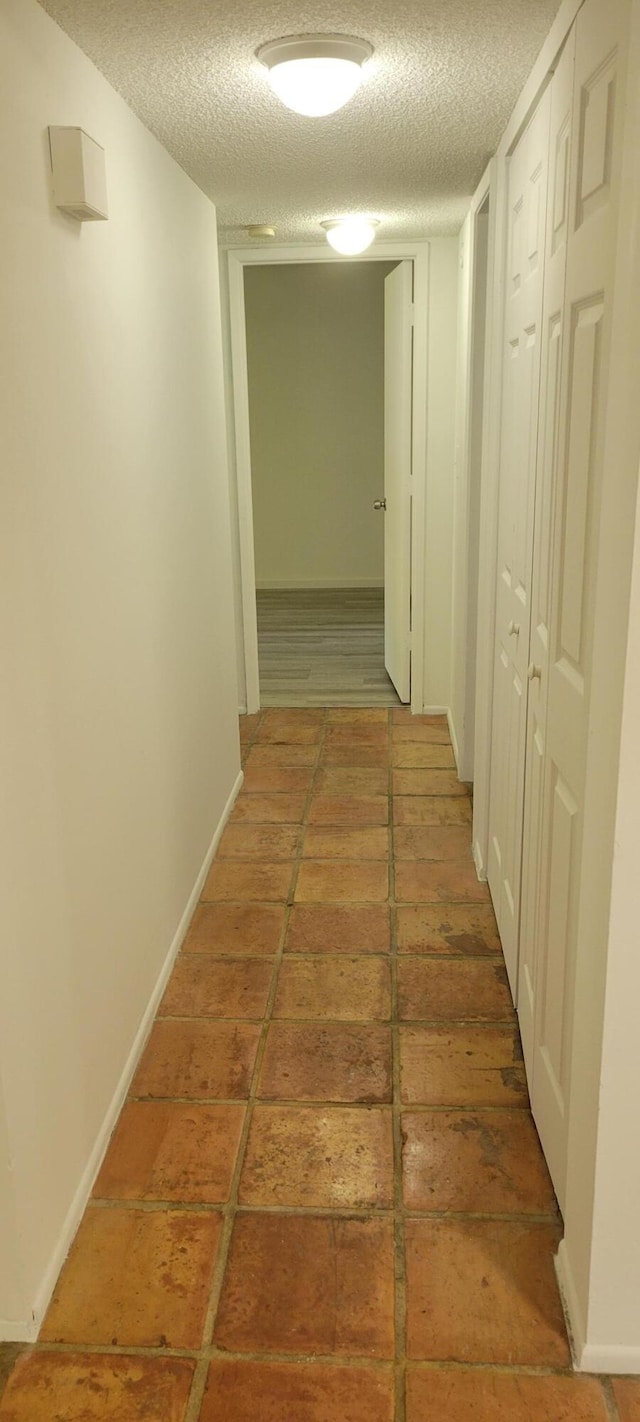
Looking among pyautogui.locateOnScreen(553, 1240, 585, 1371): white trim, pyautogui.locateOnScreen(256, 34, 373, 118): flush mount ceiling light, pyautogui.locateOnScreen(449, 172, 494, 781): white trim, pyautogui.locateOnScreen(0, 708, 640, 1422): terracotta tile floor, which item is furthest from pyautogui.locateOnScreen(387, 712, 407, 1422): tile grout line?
pyautogui.locateOnScreen(256, 34, 373, 118): flush mount ceiling light

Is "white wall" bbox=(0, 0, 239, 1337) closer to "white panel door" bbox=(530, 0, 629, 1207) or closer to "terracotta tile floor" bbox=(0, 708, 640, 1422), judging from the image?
"terracotta tile floor" bbox=(0, 708, 640, 1422)

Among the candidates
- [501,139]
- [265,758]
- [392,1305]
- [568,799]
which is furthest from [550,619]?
[265,758]

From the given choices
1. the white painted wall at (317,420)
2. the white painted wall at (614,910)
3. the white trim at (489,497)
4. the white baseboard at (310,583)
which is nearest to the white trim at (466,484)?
the white trim at (489,497)

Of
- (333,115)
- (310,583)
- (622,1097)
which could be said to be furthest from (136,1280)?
(310,583)

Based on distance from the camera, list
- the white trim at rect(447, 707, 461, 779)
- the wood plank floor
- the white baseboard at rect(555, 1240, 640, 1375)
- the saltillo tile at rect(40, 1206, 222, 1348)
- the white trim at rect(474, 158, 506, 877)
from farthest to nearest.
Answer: the wood plank floor, the white trim at rect(447, 707, 461, 779), the white trim at rect(474, 158, 506, 877), the saltillo tile at rect(40, 1206, 222, 1348), the white baseboard at rect(555, 1240, 640, 1375)

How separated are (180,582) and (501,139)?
150cm

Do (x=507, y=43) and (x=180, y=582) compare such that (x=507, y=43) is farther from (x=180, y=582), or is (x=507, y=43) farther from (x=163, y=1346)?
(x=163, y=1346)

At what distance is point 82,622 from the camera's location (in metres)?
2.06

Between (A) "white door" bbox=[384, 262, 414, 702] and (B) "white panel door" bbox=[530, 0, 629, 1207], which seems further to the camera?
(A) "white door" bbox=[384, 262, 414, 702]

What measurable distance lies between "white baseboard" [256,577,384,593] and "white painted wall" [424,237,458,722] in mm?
3423

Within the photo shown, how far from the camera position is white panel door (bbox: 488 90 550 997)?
227cm

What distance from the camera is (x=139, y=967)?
256cm

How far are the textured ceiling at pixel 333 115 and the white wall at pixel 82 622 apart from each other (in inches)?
4.1

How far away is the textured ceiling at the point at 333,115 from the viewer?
1.92m
